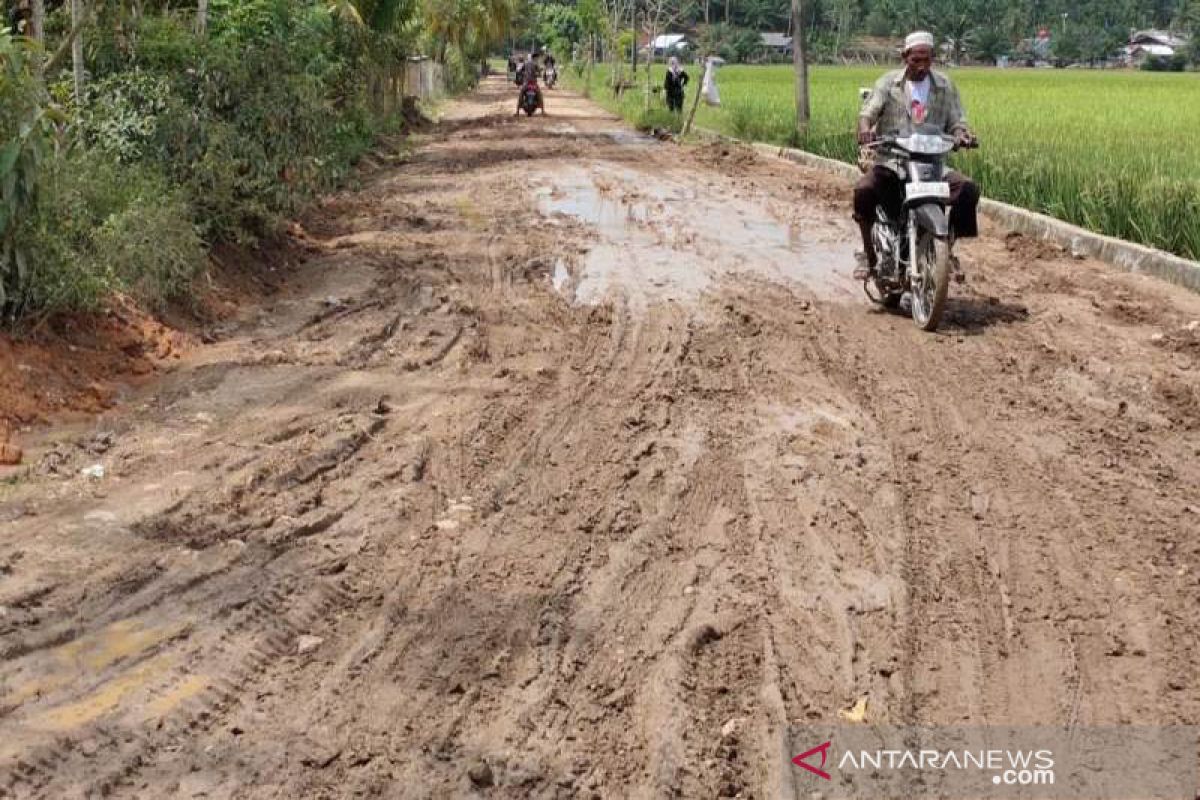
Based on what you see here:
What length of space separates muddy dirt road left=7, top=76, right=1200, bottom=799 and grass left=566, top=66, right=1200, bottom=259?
229 cm

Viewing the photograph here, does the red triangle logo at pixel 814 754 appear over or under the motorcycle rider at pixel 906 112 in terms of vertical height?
under

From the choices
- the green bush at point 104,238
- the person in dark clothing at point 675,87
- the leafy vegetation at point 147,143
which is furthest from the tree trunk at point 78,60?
the person in dark clothing at point 675,87

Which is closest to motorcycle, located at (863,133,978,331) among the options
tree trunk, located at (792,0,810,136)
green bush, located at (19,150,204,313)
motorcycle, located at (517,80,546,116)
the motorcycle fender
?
the motorcycle fender

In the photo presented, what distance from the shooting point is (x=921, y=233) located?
7953 millimetres

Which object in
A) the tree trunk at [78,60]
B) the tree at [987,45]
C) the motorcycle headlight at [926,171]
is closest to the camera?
the motorcycle headlight at [926,171]

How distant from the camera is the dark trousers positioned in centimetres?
783

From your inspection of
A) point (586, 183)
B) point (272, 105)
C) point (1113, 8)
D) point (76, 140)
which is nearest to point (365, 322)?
point (76, 140)

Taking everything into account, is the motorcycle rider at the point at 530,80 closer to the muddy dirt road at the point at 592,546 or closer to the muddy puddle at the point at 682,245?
the muddy puddle at the point at 682,245

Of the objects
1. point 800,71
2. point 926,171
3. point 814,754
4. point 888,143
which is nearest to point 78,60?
point 888,143

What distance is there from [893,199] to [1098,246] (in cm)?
302

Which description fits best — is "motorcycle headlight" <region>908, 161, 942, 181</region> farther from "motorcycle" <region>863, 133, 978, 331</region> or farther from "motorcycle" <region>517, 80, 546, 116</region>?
"motorcycle" <region>517, 80, 546, 116</region>

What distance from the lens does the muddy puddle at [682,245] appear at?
372 inches

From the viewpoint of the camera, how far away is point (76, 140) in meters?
8.74

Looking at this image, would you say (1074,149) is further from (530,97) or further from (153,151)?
(530,97)
